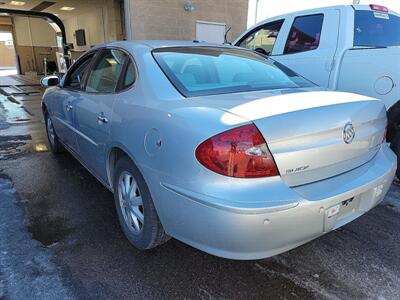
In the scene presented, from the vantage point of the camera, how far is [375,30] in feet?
14.6

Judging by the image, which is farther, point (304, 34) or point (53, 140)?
point (53, 140)

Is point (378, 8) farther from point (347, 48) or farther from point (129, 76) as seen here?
point (129, 76)

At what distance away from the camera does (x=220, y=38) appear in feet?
43.3

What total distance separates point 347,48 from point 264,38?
1589 millimetres

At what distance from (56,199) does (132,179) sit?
1.41m

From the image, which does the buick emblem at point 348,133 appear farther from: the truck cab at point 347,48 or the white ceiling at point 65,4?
the white ceiling at point 65,4

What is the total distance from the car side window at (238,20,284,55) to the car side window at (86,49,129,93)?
9.23 ft

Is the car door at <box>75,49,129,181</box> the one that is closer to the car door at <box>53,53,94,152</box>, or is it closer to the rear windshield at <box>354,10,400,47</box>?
the car door at <box>53,53,94,152</box>

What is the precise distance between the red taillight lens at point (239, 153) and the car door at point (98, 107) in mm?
1189

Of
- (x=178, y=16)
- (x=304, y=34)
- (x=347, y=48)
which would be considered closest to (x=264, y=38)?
(x=304, y=34)

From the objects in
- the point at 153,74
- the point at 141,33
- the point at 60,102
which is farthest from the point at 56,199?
the point at 141,33

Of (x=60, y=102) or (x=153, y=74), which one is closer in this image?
(x=153, y=74)

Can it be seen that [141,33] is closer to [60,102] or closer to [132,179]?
[60,102]

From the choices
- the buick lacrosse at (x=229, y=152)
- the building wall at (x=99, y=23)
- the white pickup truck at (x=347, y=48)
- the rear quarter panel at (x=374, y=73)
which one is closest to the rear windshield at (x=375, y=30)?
the white pickup truck at (x=347, y=48)
